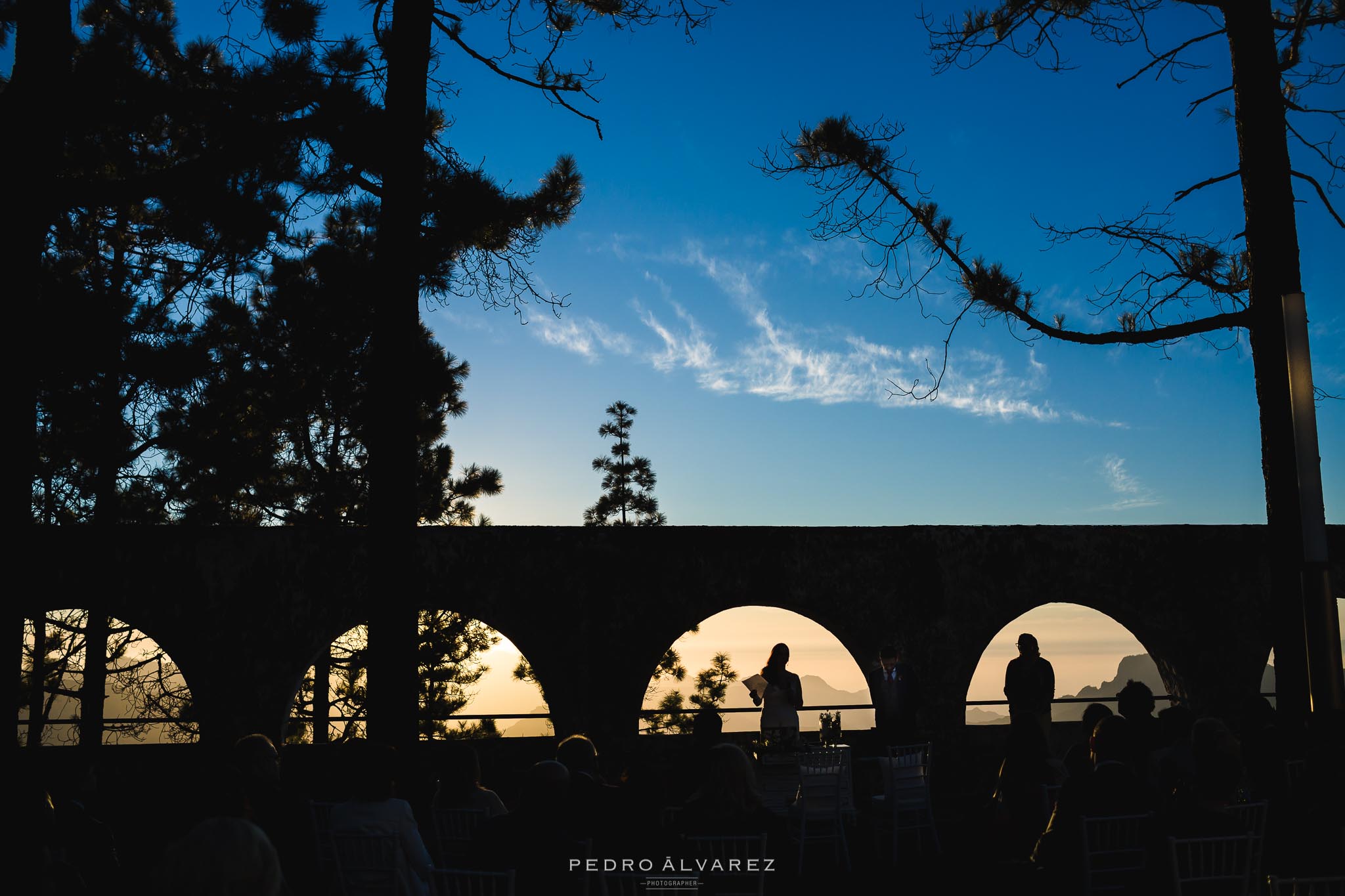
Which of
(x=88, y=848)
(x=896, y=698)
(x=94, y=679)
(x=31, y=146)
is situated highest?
(x=31, y=146)

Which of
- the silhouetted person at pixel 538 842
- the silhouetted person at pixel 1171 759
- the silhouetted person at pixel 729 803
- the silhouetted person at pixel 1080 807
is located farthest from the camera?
the silhouetted person at pixel 1171 759

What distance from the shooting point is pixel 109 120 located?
19.1 feet

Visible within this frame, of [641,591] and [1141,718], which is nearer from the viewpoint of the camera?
[1141,718]

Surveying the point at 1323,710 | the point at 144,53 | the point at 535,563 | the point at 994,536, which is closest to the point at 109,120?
the point at 144,53

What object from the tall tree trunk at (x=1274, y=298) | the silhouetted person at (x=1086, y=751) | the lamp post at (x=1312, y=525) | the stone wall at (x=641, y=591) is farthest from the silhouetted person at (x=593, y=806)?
the stone wall at (x=641, y=591)

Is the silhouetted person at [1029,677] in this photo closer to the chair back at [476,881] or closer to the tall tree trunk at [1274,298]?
the tall tree trunk at [1274,298]

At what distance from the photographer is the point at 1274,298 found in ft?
20.6

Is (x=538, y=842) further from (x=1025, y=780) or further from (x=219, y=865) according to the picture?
(x=1025, y=780)

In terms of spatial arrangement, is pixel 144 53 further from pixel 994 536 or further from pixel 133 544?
pixel 994 536

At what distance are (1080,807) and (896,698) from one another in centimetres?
409

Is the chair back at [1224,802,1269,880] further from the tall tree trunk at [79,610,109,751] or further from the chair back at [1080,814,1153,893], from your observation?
the tall tree trunk at [79,610,109,751]

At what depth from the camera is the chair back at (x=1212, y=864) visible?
3490 millimetres

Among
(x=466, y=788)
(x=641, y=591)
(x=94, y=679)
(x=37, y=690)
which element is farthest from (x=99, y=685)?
(x=466, y=788)

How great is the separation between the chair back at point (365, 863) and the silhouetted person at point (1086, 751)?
2.81 m
